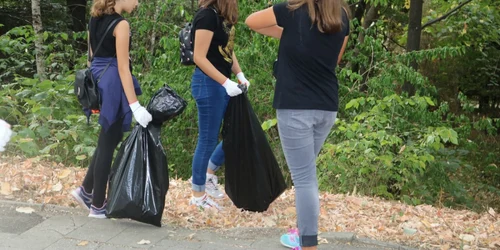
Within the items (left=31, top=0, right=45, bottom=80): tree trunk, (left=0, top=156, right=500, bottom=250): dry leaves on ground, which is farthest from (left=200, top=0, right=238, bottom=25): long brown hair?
(left=31, top=0, right=45, bottom=80): tree trunk

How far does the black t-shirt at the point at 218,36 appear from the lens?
414 centimetres

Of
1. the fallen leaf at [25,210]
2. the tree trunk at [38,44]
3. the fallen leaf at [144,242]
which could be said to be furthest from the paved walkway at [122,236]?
the tree trunk at [38,44]

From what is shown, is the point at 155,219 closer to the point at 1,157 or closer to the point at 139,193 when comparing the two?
the point at 139,193

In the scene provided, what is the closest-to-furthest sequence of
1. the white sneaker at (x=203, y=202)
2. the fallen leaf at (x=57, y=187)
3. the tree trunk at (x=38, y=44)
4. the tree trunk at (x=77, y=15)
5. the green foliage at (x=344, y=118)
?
the white sneaker at (x=203, y=202) → the fallen leaf at (x=57, y=187) → the green foliage at (x=344, y=118) → the tree trunk at (x=38, y=44) → the tree trunk at (x=77, y=15)

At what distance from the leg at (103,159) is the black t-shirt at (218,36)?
81 centimetres

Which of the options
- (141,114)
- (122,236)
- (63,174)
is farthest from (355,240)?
(63,174)

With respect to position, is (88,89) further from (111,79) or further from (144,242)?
(144,242)

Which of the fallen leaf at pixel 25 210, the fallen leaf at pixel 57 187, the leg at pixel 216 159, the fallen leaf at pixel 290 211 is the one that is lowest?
the fallen leaf at pixel 290 211

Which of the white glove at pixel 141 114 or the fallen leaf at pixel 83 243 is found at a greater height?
the white glove at pixel 141 114

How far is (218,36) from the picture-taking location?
14.0 ft

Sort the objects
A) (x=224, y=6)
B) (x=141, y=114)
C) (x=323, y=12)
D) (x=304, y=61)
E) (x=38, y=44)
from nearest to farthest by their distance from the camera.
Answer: (x=323, y=12)
(x=304, y=61)
(x=141, y=114)
(x=224, y=6)
(x=38, y=44)

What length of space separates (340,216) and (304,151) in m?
1.44

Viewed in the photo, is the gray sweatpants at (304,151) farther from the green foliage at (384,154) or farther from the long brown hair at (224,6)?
the green foliage at (384,154)

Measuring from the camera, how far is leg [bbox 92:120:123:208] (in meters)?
4.23
